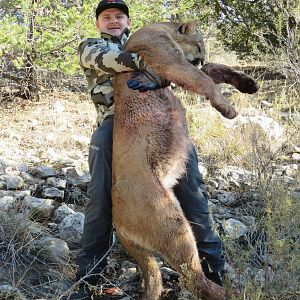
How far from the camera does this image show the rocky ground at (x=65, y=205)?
363cm

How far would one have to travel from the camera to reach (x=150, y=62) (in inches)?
134

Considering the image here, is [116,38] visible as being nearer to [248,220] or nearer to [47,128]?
[248,220]

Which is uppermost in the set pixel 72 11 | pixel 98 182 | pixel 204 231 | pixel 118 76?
pixel 72 11

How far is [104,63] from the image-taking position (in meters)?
A: 3.46

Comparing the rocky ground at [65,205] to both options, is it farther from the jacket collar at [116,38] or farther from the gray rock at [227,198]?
the jacket collar at [116,38]

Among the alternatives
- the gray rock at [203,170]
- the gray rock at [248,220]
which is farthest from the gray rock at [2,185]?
the gray rock at [248,220]

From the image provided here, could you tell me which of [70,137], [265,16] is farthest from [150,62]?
[265,16]

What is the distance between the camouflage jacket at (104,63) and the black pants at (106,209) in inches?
6.3

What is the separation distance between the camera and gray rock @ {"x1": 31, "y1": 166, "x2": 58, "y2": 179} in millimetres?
5449

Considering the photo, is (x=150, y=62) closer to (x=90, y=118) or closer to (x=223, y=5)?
(x=90, y=118)

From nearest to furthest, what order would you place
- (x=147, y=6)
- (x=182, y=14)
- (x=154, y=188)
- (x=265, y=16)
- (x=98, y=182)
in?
(x=154, y=188), (x=98, y=182), (x=147, y=6), (x=182, y=14), (x=265, y=16)

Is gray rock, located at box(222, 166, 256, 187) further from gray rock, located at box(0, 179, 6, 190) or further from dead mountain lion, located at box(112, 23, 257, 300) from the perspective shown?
gray rock, located at box(0, 179, 6, 190)

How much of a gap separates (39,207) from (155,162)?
1649mm

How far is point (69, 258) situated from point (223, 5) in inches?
352
